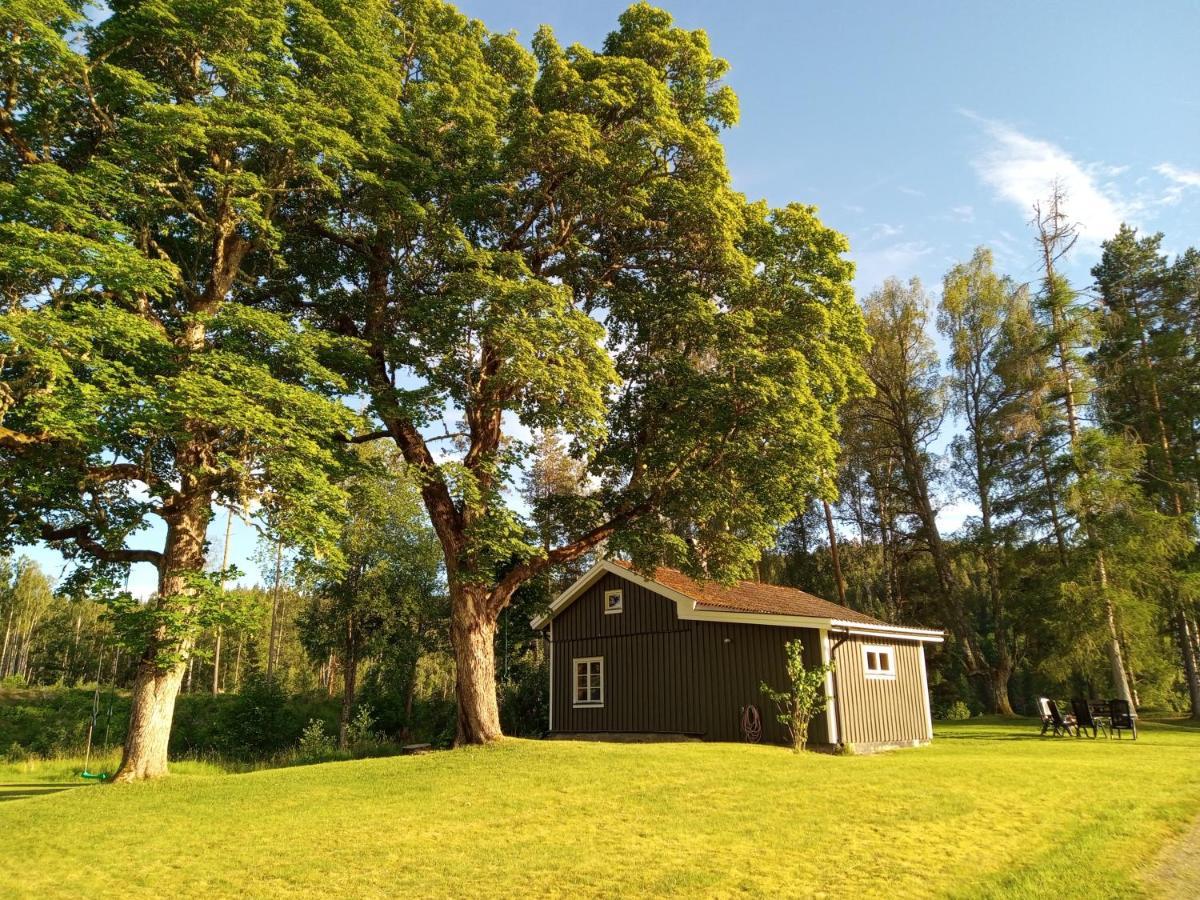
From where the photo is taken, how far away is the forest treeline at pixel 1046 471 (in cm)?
2431

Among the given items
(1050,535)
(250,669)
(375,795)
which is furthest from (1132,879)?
(250,669)

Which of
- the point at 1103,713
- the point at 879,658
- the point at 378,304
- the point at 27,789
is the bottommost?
the point at 27,789

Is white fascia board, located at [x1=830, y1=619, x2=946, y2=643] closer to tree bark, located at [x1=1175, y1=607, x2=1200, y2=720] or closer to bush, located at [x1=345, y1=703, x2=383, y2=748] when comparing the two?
tree bark, located at [x1=1175, y1=607, x2=1200, y2=720]

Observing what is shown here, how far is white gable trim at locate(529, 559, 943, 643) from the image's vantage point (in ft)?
56.7

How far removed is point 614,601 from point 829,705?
674 centimetres

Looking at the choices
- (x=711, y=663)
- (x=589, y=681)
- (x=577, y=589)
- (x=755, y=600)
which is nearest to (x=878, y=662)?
(x=755, y=600)

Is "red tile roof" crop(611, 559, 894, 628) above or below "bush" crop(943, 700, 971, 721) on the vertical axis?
above

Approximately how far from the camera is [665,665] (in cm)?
1991

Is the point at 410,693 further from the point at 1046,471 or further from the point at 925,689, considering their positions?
the point at 1046,471

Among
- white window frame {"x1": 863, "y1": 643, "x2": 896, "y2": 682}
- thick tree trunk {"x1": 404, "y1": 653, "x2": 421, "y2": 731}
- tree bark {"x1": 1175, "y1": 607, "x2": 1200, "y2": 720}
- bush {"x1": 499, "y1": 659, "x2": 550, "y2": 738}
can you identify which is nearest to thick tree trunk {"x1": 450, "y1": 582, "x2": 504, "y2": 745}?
white window frame {"x1": 863, "y1": 643, "x2": 896, "y2": 682}

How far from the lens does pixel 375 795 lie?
9.88 metres

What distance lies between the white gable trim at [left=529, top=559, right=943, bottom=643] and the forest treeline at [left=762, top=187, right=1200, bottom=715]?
4.42 metres

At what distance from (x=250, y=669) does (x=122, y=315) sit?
4703 cm

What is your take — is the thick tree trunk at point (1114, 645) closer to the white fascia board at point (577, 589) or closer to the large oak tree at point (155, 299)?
the white fascia board at point (577, 589)
